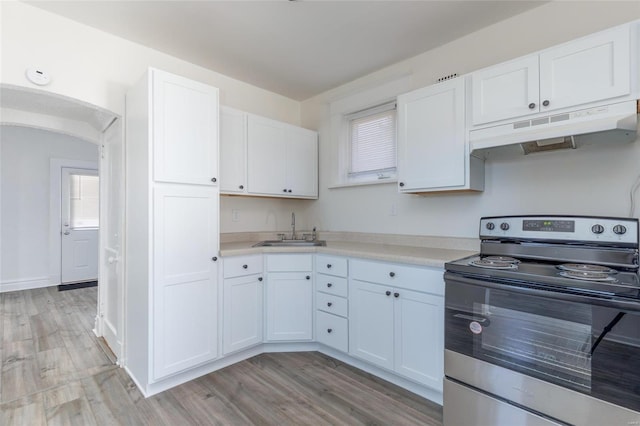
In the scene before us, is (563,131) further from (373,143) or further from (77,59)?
(77,59)

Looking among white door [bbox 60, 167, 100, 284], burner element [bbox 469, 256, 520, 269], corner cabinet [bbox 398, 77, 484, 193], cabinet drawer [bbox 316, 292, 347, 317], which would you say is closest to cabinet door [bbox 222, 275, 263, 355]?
cabinet drawer [bbox 316, 292, 347, 317]

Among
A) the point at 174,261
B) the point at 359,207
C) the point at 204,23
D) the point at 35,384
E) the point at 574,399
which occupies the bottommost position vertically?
the point at 35,384

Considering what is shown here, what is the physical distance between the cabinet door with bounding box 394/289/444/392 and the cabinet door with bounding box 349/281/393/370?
0.07 metres

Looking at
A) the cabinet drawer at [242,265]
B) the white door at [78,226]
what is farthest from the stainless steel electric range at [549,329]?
the white door at [78,226]

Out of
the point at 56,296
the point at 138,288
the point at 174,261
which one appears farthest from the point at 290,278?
the point at 56,296

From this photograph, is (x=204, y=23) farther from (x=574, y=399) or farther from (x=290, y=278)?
(x=574, y=399)

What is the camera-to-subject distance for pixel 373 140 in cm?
311

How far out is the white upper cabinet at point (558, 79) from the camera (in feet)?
4.98

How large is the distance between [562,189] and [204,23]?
2696 mm

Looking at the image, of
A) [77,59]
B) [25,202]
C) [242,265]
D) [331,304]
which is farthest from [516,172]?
[25,202]

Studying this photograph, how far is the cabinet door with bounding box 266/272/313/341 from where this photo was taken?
8.68 ft

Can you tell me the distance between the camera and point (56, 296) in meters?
4.45

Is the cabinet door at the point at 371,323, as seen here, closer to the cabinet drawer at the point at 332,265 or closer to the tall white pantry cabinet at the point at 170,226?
the cabinet drawer at the point at 332,265

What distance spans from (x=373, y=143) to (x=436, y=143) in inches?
38.6
